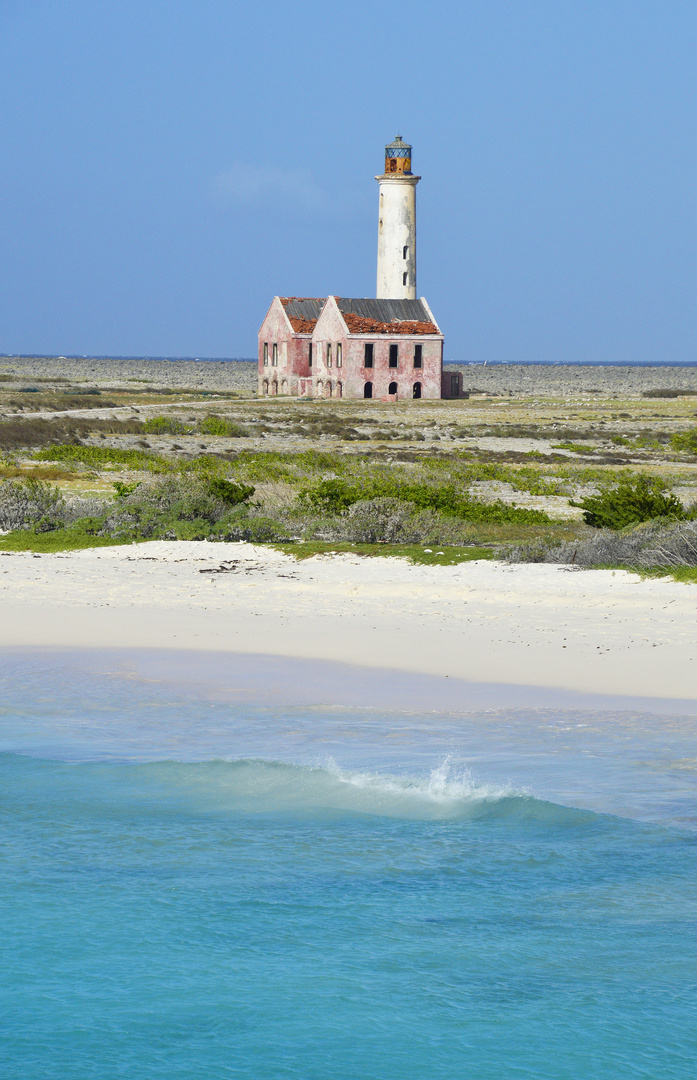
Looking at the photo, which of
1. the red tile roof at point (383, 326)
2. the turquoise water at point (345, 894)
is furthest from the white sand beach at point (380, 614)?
the red tile roof at point (383, 326)

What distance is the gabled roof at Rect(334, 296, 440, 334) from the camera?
6370 centimetres

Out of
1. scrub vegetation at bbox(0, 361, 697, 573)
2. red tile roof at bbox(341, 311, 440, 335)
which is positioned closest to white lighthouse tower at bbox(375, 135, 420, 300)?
red tile roof at bbox(341, 311, 440, 335)

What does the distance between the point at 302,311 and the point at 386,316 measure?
25.6ft

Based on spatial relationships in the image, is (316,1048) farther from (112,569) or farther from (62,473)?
(62,473)

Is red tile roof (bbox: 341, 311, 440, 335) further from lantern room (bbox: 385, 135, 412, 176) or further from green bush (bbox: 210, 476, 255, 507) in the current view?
green bush (bbox: 210, 476, 255, 507)

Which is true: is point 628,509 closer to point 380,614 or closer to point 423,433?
point 380,614

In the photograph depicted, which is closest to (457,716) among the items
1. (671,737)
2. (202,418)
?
(671,737)

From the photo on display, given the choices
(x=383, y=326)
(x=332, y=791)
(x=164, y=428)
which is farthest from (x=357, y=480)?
(x=383, y=326)

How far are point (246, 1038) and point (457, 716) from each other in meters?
4.33

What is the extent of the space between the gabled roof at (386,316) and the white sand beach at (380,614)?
4739 centimetres

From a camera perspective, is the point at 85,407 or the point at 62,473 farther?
the point at 85,407

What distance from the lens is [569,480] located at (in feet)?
99.0

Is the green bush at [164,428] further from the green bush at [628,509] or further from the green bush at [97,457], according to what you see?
the green bush at [628,509]

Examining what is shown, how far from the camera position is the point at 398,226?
6806cm
